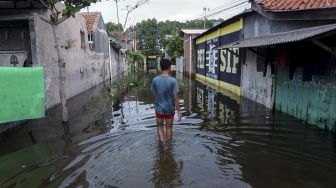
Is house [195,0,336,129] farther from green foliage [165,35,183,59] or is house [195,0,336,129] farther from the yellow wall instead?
green foliage [165,35,183,59]

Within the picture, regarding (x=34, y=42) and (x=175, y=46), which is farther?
(x=175, y=46)

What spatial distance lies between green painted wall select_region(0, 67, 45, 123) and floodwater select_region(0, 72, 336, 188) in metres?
0.61

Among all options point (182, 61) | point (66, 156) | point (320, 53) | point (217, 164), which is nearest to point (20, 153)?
point (66, 156)

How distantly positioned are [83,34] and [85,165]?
15.3 meters

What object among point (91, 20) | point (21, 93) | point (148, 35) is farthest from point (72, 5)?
point (148, 35)

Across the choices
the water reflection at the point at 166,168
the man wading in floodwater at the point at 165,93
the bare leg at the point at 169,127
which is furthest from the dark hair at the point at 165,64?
the water reflection at the point at 166,168

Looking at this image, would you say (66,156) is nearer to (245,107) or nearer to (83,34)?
(245,107)

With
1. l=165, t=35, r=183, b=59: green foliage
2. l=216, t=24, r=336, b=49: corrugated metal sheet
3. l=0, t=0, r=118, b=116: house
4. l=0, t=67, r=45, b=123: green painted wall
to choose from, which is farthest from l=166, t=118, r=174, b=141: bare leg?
l=165, t=35, r=183, b=59: green foliage

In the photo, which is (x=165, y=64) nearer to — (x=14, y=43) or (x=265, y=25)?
(x=265, y=25)

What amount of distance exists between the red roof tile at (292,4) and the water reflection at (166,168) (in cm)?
615

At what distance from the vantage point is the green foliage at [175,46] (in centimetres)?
4500

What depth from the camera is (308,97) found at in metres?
9.15

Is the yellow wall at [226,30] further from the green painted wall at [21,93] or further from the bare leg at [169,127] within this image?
the green painted wall at [21,93]

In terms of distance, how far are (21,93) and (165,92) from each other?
3.97 m
